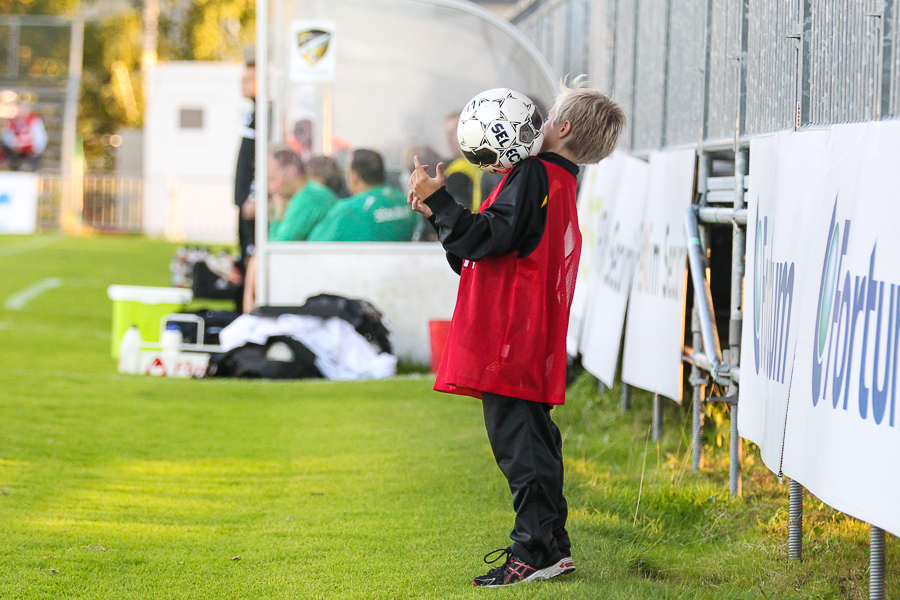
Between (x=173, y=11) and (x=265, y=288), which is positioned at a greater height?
(x=173, y=11)

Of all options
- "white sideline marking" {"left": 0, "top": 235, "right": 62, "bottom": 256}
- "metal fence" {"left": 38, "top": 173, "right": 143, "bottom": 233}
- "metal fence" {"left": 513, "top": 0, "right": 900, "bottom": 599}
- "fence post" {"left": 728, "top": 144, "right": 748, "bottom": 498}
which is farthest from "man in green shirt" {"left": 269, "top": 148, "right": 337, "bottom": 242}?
"metal fence" {"left": 38, "top": 173, "right": 143, "bottom": 233}

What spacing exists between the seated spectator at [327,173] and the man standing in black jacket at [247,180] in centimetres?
139

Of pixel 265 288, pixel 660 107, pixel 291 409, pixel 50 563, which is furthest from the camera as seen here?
pixel 265 288

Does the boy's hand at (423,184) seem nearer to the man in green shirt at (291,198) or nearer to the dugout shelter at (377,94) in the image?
the dugout shelter at (377,94)

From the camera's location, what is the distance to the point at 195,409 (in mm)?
7543

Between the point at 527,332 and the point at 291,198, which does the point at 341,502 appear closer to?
the point at 527,332

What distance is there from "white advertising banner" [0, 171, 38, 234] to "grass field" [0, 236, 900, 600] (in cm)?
1950

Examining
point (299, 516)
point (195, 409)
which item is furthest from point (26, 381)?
point (299, 516)

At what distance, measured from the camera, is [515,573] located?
369 cm

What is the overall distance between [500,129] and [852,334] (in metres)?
1.31

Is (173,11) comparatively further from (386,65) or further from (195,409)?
(195,409)

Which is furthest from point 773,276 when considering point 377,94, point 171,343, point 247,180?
point 247,180

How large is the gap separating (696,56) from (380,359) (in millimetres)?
4013

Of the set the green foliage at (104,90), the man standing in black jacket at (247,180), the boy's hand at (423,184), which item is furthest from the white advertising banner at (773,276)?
the green foliage at (104,90)
